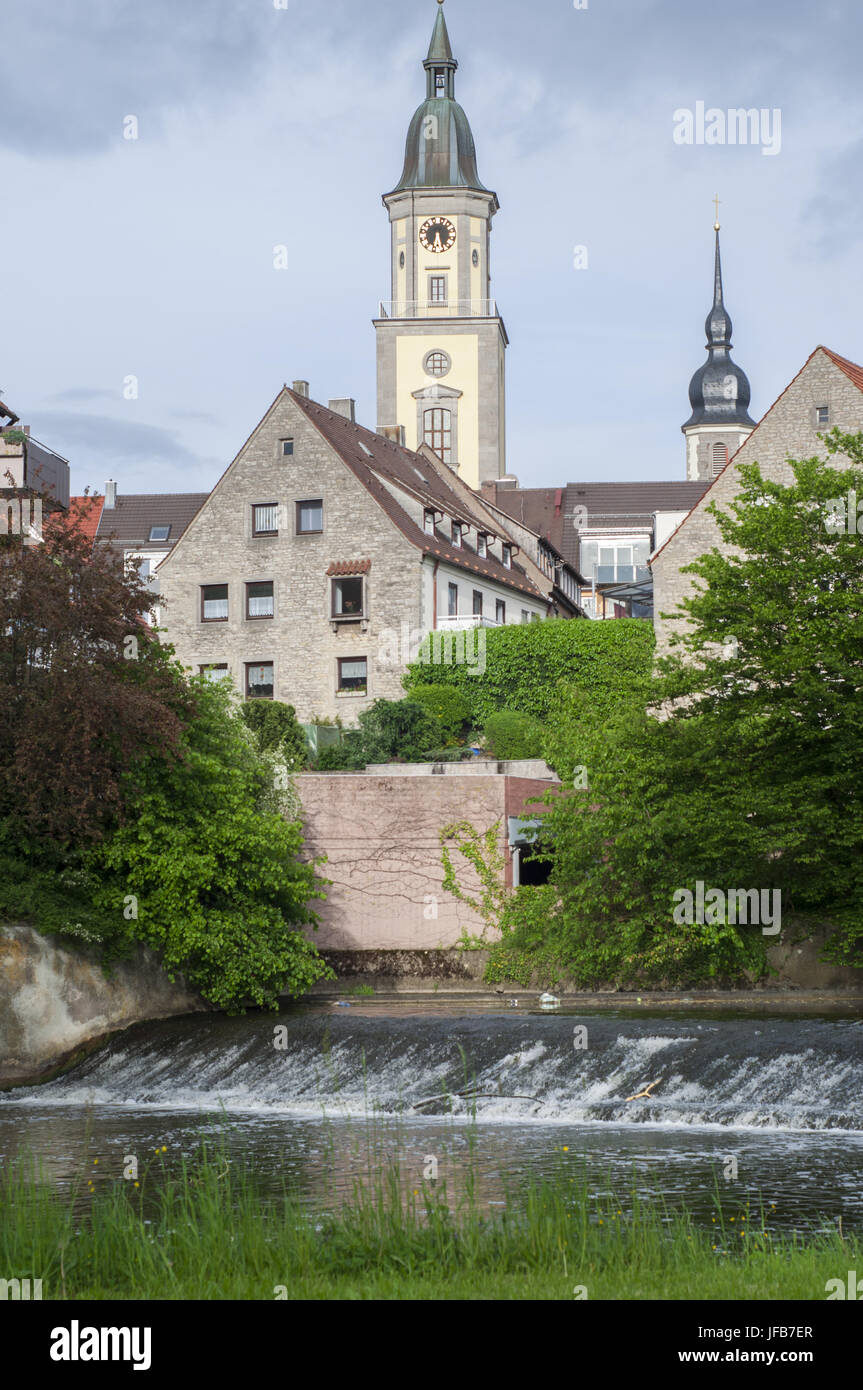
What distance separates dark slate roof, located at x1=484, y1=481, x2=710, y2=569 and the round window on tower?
25.1 feet

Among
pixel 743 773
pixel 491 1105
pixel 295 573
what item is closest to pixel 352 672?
pixel 295 573

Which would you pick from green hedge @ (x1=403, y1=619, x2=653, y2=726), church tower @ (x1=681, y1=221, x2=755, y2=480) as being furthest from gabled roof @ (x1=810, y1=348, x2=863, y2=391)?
church tower @ (x1=681, y1=221, x2=755, y2=480)

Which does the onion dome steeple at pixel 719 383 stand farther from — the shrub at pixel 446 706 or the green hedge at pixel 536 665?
the shrub at pixel 446 706

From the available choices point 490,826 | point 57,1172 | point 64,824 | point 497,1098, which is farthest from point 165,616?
point 57,1172

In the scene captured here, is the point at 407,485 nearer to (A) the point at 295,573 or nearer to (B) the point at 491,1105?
(A) the point at 295,573

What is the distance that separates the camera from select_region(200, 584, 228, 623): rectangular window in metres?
56.0

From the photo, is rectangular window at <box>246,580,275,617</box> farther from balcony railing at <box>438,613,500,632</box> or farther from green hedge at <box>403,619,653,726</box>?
green hedge at <box>403,619,653,726</box>

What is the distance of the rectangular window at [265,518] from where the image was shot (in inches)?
2179

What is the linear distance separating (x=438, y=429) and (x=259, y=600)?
119 ft

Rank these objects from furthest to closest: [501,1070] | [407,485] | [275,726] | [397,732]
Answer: [407,485] < [397,732] < [275,726] < [501,1070]

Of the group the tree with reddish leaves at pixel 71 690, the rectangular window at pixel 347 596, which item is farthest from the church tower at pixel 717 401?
the tree with reddish leaves at pixel 71 690

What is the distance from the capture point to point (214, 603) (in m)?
56.2
